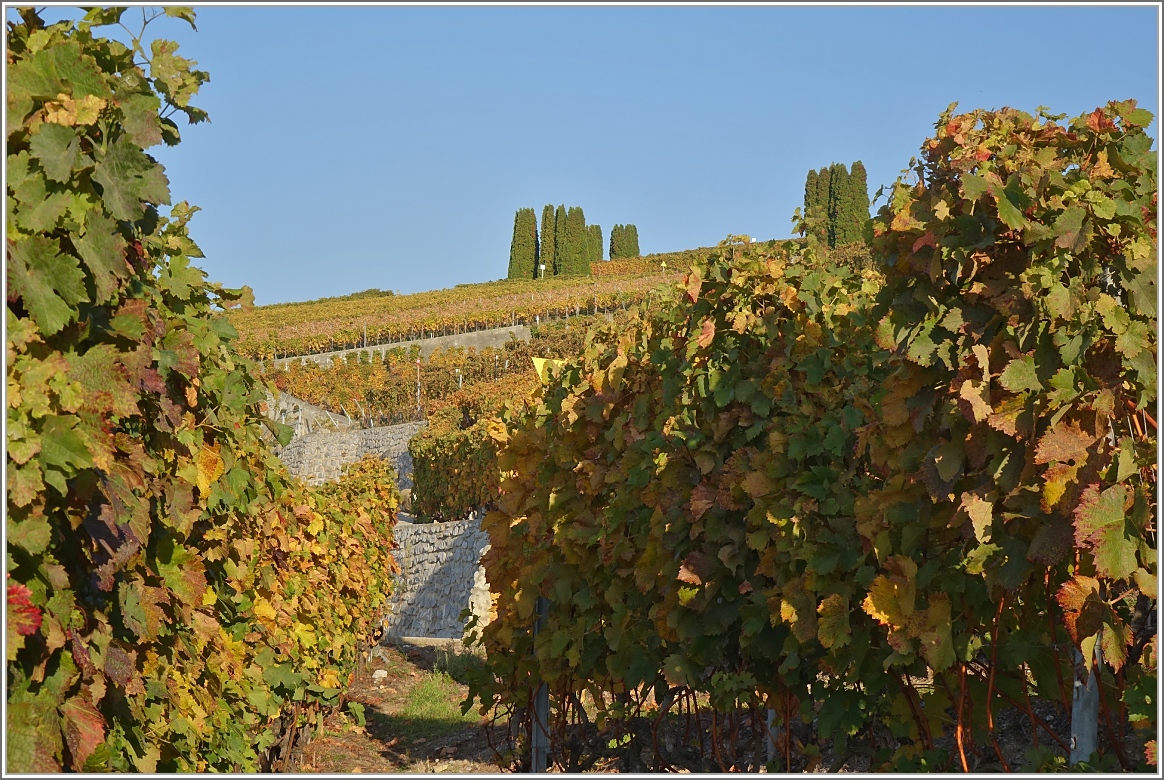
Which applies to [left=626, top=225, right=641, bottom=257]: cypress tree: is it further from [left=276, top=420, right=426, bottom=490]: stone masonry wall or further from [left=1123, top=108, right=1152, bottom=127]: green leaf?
[left=1123, top=108, right=1152, bottom=127]: green leaf

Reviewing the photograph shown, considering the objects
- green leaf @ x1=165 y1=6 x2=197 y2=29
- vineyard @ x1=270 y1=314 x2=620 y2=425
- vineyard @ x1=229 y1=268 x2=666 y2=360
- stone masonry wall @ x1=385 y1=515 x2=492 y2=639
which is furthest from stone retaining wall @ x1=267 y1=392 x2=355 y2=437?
green leaf @ x1=165 y1=6 x2=197 y2=29

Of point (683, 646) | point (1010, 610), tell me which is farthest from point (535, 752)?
point (1010, 610)

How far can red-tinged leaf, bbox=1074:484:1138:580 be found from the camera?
2410 millimetres

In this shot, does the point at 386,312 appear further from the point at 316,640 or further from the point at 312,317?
the point at 316,640

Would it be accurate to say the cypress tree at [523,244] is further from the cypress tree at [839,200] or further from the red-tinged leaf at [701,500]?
the red-tinged leaf at [701,500]

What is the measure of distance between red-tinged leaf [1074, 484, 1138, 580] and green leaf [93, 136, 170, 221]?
2202 mm

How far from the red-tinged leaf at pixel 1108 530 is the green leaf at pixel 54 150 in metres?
2.34

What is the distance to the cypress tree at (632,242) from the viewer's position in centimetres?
9200

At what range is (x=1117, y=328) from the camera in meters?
2.52

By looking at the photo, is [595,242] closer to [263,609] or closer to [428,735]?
[428,735]

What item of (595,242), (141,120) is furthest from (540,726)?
(595,242)

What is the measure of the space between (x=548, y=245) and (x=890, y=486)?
82.6m

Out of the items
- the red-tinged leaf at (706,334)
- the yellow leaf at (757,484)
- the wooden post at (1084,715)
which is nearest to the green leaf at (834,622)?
the yellow leaf at (757,484)

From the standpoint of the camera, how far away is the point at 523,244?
283 feet
